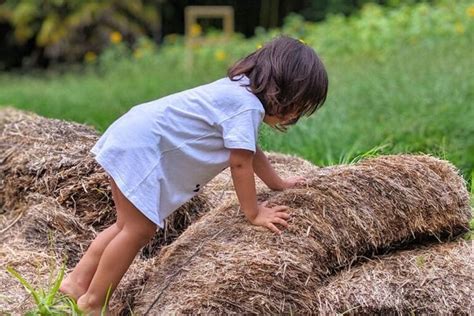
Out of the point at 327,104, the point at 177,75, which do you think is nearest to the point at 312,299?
the point at 327,104

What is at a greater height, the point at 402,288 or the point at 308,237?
the point at 308,237

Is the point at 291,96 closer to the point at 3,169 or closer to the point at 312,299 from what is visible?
the point at 312,299

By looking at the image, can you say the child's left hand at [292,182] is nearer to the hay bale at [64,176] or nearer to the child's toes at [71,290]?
the hay bale at [64,176]

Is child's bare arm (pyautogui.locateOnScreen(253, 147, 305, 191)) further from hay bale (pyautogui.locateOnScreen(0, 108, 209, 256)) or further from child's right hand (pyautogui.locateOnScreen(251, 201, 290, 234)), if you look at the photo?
hay bale (pyautogui.locateOnScreen(0, 108, 209, 256))

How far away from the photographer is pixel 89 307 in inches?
128

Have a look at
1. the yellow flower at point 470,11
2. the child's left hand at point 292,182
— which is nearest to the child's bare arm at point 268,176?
the child's left hand at point 292,182

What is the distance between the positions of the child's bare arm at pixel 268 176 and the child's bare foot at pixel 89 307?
80 centimetres

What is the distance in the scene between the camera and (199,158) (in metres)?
3.22

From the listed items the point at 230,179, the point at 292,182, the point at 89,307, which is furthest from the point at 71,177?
the point at 292,182

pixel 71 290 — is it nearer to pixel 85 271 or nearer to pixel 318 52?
pixel 85 271

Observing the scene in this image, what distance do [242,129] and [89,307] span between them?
860mm

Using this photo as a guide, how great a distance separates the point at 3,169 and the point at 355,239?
221cm

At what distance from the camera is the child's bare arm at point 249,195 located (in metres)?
3.12

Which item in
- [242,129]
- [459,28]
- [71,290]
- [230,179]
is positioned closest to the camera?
[242,129]
